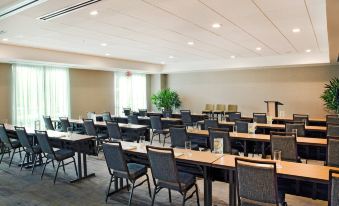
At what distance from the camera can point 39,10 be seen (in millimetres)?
4184

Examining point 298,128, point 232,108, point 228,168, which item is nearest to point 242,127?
point 298,128

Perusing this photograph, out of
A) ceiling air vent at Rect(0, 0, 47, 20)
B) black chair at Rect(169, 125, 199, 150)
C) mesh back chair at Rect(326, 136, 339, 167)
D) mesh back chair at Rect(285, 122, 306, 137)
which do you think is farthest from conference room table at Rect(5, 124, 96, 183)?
mesh back chair at Rect(285, 122, 306, 137)

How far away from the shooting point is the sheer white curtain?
12766mm

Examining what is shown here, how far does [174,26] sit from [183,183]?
11.4 feet

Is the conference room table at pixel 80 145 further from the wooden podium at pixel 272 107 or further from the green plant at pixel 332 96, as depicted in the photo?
the green plant at pixel 332 96

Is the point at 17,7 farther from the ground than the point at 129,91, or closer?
farther from the ground

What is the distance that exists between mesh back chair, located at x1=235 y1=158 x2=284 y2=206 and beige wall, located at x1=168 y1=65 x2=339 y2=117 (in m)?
9.82

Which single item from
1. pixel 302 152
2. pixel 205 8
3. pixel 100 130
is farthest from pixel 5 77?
pixel 302 152

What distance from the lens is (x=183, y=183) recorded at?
10.9 feet

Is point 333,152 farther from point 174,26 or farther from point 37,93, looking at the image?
point 37,93

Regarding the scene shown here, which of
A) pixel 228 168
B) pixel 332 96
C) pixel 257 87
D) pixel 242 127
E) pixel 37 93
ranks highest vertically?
pixel 257 87

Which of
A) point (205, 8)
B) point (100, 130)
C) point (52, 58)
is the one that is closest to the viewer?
point (205, 8)

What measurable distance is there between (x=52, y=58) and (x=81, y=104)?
2822 millimetres

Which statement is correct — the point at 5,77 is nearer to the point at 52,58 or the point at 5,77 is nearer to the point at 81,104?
the point at 52,58
